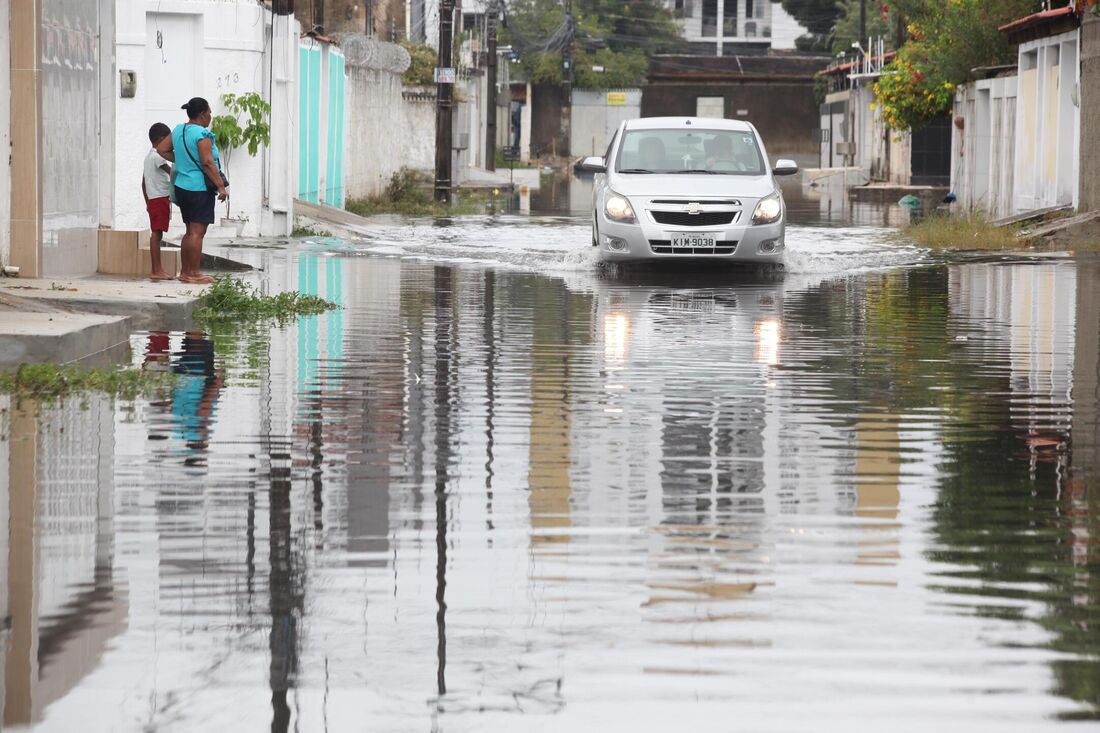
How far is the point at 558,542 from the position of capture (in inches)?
265

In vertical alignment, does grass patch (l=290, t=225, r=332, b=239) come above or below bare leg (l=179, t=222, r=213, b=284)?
above

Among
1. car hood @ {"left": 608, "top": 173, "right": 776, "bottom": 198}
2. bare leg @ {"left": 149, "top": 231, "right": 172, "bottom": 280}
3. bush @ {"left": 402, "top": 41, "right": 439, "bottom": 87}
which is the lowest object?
bare leg @ {"left": 149, "top": 231, "right": 172, "bottom": 280}

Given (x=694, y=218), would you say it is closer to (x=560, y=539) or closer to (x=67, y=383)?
(x=67, y=383)

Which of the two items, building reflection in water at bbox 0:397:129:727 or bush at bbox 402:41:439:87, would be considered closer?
building reflection in water at bbox 0:397:129:727

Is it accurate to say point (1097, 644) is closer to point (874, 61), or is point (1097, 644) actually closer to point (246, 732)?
point (246, 732)

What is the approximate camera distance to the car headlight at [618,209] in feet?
65.9

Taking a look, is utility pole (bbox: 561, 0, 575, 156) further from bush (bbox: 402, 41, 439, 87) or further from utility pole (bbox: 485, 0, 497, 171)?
bush (bbox: 402, 41, 439, 87)

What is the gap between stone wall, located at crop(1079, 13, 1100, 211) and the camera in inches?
1013

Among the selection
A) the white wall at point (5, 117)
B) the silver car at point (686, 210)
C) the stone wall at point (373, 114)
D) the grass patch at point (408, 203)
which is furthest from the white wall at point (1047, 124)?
the white wall at point (5, 117)

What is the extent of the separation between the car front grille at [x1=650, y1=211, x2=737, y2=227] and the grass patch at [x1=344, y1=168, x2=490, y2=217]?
15.0 meters

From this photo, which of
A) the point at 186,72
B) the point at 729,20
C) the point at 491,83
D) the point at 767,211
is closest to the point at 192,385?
the point at 767,211

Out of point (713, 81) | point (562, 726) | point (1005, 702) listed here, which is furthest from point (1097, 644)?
point (713, 81)

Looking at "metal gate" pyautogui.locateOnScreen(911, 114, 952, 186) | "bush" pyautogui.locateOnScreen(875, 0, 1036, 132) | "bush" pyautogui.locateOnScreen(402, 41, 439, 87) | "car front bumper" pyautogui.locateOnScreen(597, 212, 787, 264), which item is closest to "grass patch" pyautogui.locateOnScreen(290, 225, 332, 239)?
"car front bumper" pyautogui.locateOnScreen(597, 212, 787, 264)

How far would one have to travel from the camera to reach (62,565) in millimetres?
6305
